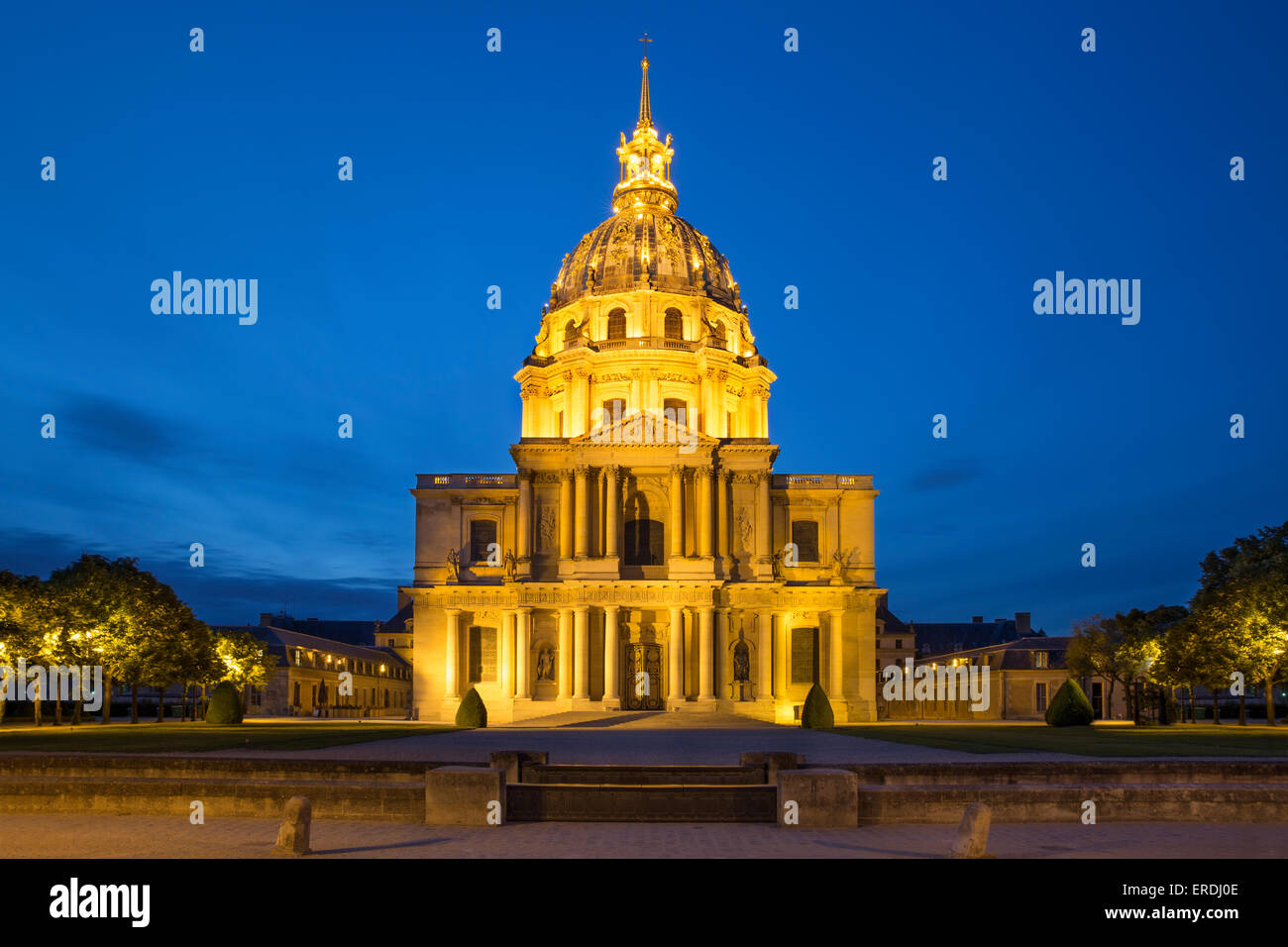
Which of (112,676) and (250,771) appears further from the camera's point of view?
(112,676)

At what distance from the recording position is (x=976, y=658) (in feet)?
308

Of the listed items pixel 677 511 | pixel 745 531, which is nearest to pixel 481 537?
pixel 677 511

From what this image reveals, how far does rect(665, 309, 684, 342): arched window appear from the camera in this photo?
78.7 m

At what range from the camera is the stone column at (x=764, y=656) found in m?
64.6

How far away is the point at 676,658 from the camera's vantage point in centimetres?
6338

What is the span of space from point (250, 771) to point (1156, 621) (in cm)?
5730

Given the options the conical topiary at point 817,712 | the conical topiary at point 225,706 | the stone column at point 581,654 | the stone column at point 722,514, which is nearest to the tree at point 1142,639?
the conical topiary at point 817,712

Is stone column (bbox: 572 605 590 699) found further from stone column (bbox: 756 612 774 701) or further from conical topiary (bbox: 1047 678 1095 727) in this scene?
conical topiary (bbox: 1047 678 1095 727)

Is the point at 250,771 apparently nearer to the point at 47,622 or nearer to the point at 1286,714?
the point at 47,622

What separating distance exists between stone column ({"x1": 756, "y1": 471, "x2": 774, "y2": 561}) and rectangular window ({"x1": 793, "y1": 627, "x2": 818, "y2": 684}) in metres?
5.74

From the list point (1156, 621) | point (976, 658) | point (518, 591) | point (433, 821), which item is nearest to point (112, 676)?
point (518, 591)

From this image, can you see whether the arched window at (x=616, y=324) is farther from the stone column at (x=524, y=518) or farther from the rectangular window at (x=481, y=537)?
the rectangular window at (x=481, y=537)

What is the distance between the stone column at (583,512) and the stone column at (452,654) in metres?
8.75

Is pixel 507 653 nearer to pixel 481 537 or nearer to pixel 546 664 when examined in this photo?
pixel 546 664
